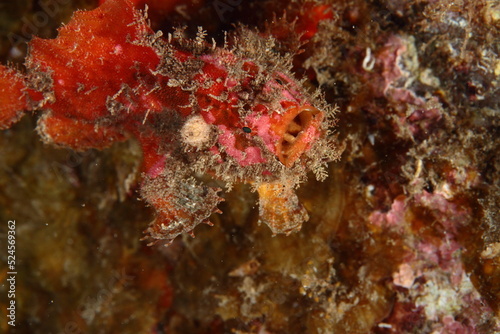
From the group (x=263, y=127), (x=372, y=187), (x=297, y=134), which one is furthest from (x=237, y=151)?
(x=372, y=187)

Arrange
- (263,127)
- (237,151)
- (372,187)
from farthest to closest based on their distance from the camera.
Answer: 1. (372,187)
2. (237,151)
3. (263,127)

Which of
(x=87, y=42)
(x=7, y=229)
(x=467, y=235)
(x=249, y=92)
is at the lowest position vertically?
(x=7, y=229)

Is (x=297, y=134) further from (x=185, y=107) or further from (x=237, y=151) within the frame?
(x=185, y=107)

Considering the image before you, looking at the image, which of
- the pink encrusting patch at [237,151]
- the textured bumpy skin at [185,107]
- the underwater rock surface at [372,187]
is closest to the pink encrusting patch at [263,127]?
the textured bumpy skin at [185,107]

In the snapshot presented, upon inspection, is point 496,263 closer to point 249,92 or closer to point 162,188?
point 249,92

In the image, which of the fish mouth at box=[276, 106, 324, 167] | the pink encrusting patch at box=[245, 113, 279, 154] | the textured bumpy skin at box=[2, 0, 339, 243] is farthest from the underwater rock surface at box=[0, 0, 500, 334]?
the pink encrusting patch at box=[245, 113, 279, 154]

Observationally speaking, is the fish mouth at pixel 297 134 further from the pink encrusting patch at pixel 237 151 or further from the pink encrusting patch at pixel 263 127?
the pink encrusting patch at pixel 237 151

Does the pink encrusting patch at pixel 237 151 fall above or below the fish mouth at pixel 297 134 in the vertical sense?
below

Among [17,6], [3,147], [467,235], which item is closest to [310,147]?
[467,235]
